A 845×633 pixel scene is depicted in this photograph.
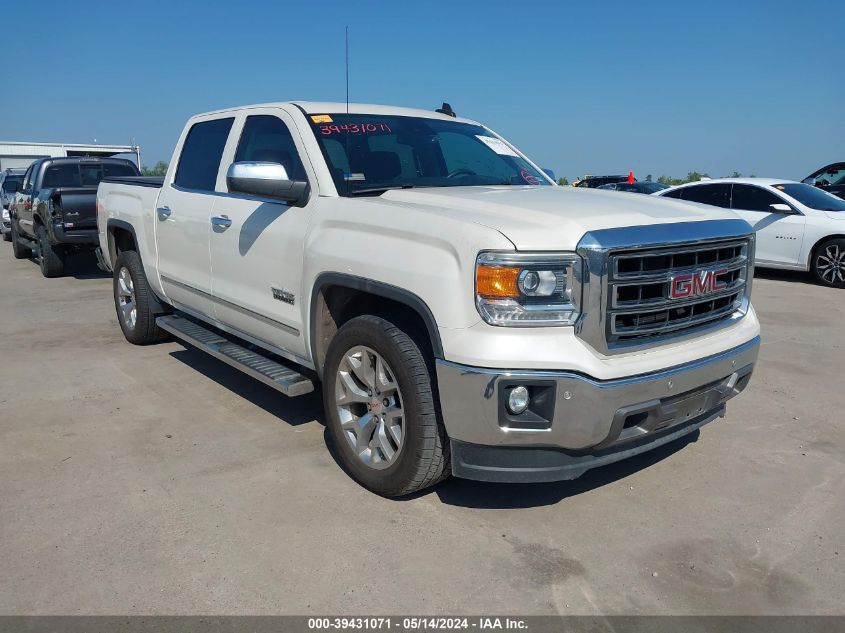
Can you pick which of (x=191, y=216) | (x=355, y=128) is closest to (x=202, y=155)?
(x=191, y=216)

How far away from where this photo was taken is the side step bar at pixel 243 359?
3.99m

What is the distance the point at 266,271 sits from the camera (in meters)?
4.23

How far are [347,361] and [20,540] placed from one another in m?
1.66

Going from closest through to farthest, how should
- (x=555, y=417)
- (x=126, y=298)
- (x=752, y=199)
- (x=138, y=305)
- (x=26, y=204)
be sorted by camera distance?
(x=555, y=417) → (x=138, y=305) → (x=126, y=298) → (x=752, y=199) → (x=26, y=204)

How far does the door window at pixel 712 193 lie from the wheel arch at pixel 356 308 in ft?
29.6

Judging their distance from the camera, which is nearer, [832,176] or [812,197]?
[812,197]

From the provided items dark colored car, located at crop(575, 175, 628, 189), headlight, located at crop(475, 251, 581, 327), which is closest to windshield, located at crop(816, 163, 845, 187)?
dark colored car, located at crop(575, 175, 628, 189)

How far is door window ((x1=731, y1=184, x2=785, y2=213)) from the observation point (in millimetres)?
10906

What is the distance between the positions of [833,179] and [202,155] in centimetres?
1599

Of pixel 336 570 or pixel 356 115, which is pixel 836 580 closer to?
pixel 336 570

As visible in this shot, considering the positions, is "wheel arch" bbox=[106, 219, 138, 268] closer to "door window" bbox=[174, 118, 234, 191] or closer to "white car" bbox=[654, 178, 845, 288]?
"door window" bbox=[174, 118, 234, 191]

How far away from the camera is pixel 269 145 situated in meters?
4.46

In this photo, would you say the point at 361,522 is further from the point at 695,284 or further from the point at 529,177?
the point at 529,177

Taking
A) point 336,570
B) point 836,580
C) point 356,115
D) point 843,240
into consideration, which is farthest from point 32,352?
point 843,240
